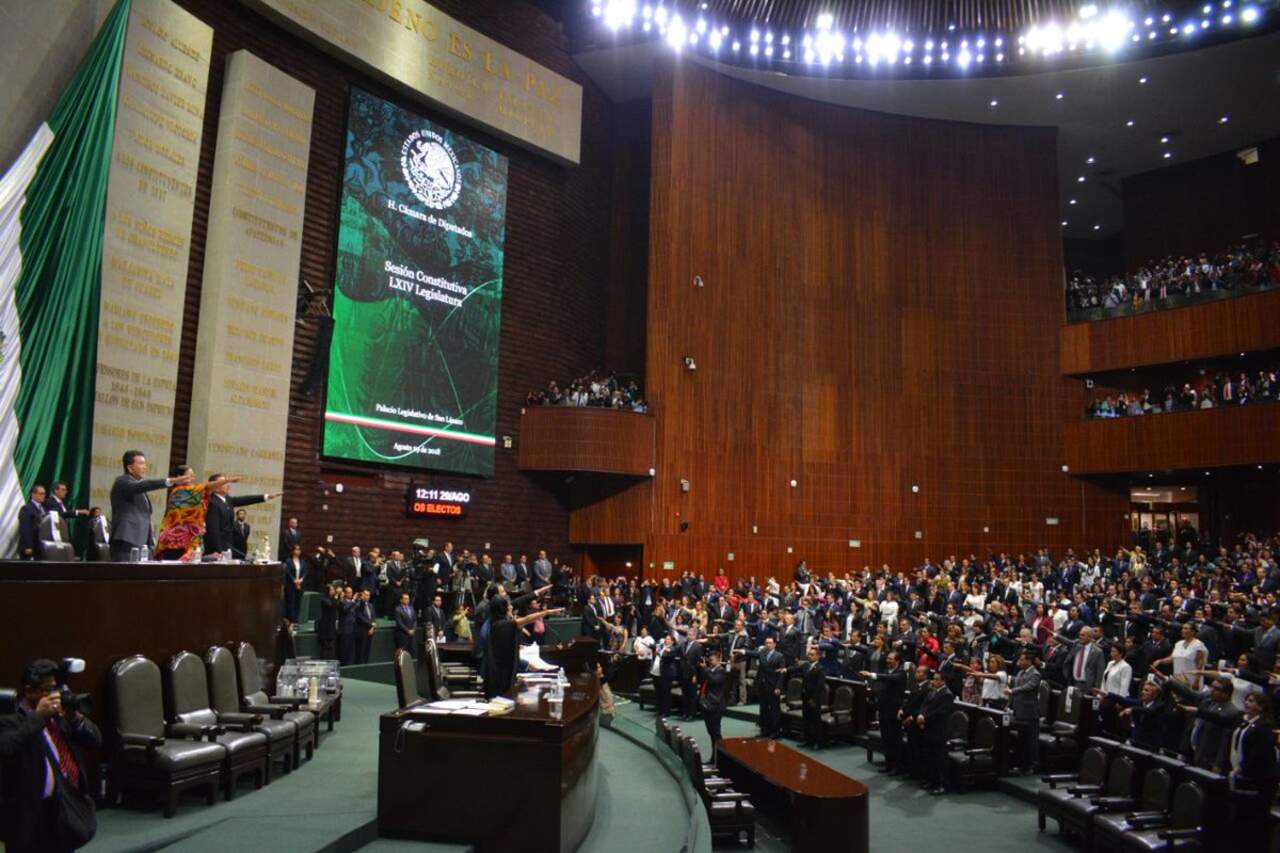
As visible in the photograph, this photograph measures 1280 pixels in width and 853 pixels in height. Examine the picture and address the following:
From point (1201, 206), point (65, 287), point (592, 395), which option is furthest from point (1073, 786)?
point (1201, 206)

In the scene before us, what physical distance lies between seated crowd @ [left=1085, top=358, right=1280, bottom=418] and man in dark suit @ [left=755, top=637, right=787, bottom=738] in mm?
15011

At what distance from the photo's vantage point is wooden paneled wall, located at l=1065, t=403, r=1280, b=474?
69.8 ft

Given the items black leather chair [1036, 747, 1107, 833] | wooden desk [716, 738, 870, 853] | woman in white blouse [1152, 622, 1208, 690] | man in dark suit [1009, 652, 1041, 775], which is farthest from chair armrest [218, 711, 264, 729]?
woman in white blouse [1152, 622, 1208, 690]

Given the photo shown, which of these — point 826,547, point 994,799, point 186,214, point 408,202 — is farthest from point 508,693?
point 826,547

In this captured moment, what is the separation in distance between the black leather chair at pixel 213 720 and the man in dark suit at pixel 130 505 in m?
1.01

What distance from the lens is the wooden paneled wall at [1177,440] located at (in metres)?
21.3

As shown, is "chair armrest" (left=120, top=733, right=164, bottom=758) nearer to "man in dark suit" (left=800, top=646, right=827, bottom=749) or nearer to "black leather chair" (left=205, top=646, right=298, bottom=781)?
"black leather chair" (left=205, top=646, right=298, bottom=781)

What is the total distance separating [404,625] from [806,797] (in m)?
7.53

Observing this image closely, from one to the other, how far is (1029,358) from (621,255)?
11.0 meters

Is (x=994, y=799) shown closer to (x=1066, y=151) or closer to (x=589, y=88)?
(x=589, y=88)

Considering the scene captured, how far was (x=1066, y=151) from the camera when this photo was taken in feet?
86.1

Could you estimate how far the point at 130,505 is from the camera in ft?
21.9

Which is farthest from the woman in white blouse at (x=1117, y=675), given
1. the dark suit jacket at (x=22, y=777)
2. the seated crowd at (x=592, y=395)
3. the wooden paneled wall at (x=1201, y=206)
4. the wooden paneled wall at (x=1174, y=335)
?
the wooden paneled wall at (x=1201, y=206)

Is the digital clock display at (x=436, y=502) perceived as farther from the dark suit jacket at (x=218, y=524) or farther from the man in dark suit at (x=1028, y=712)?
the man in dark suit at (x=1028, y=712)
